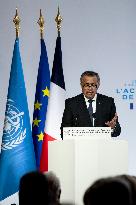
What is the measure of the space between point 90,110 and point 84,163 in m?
1.60

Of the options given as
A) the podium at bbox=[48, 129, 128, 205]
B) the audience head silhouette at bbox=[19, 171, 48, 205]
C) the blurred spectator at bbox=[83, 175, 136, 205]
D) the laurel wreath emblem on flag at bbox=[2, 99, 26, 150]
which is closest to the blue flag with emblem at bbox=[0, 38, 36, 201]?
the laurel wreath emblem on flag at bbox=[2, 99, 26, 150]

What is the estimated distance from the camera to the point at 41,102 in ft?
17.9

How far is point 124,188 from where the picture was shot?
112cm

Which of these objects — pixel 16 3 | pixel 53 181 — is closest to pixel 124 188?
pixel 53 181

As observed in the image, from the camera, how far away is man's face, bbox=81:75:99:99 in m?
4.97

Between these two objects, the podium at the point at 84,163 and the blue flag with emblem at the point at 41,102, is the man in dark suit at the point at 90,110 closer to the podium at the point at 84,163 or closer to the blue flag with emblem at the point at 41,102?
the blue flag with emblem at the point at 41,102

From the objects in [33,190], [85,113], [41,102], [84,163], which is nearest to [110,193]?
[33,190]

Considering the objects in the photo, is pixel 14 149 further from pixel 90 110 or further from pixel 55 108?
pixel 90 110

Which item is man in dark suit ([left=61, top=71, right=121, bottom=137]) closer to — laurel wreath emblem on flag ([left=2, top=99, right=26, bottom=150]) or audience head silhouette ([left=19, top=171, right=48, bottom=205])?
laurel wreath emblem on flag ([left=2, top=99, right=26, bottom=150])

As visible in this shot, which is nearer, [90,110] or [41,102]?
[90,110]

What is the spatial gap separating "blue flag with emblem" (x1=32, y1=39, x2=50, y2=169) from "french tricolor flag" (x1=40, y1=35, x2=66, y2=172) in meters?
0.13

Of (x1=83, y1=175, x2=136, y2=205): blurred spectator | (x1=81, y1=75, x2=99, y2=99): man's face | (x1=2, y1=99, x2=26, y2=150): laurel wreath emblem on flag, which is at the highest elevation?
(x1=81, y1=75, x2=99, y2=99): man's face

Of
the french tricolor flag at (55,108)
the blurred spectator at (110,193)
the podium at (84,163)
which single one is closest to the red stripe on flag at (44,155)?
the french tricolor flag at (55,108)

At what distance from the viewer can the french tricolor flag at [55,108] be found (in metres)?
5.12
